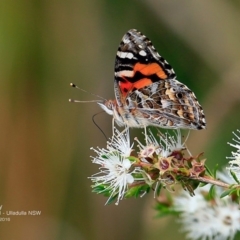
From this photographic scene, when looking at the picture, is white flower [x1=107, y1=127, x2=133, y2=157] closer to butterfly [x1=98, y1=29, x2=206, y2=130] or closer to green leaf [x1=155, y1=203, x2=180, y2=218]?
butterfly [x1=98, y1=29, x2=206, y2=130]

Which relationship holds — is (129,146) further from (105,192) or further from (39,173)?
(39,173)

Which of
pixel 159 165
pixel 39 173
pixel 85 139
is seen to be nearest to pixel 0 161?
pixel 39 173

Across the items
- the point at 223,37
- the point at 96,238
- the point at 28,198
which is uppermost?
the point at 223,37

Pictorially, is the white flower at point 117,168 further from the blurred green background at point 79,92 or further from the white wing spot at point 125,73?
the blurred green background at point 79,92

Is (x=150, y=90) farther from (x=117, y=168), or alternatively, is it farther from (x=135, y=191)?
(x=135, y=191)

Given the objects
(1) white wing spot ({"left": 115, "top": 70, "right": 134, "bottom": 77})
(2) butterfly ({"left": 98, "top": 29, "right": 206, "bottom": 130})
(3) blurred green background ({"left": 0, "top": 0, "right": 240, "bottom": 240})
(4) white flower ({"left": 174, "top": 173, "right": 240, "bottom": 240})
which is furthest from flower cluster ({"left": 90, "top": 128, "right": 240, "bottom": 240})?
(3) blurred green background ({"left": 0, "top": 0, "right": 240, "bottom": 240})

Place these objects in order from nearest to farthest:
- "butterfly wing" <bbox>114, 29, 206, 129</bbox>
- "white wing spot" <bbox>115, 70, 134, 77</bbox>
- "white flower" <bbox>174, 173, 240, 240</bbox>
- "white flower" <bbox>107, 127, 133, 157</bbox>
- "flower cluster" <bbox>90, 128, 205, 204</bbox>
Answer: "flower cluster" <bbox>90, 128, 205, 204</bbox>, "white flower" <bbox>107, 127, 133, 157</bbox>, "white flower" <bbox>174, 173, 240, 240</bbox>, "butterfly wing" <bbox>114, 29, 206, 129</bbox>, "white wing spot" <bbox>115, 70, 134, 77</bbox>

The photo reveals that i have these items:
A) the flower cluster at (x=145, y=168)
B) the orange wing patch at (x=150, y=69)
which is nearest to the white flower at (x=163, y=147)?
the flower cluster at (x=145, y=168)
